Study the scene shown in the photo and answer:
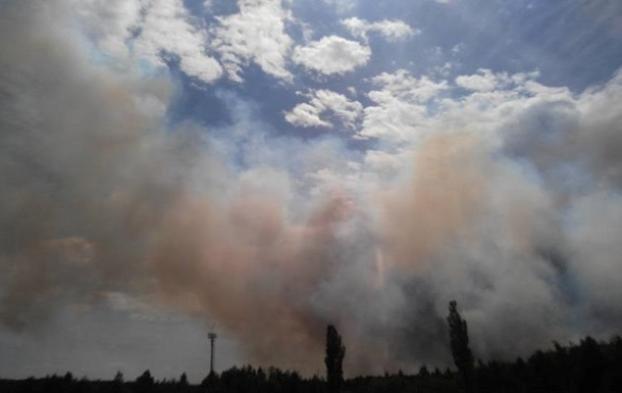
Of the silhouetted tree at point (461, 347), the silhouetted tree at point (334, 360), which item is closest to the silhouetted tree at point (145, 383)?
the silhouetted tree at point (334, 360)

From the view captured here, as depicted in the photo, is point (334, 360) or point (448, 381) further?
point (448, 381)

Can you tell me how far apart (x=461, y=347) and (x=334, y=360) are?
20363 mm

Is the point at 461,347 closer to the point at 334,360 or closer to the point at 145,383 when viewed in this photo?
the point at 334,360

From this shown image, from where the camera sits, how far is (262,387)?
97.4 metres

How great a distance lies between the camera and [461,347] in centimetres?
7362

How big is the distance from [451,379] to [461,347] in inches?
940

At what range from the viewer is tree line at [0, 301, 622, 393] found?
6022 centimetres

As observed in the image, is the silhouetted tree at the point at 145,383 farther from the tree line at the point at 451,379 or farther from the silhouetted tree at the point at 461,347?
the silhouetted tree at the point at 461,347

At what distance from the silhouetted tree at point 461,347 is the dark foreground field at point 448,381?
1688 millimetres

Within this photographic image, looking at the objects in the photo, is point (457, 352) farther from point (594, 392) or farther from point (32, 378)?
point (32, 378)

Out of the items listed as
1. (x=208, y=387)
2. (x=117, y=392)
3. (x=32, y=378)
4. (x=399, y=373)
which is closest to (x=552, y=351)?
(x=399, y=373)

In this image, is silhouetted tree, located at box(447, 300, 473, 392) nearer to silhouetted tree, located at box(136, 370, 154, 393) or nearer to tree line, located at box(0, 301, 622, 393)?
tree line, located at box(0, 301, 622, 393)

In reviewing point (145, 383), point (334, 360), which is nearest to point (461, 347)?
point (334, 360)

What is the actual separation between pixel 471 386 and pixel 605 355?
1883 centimetres
